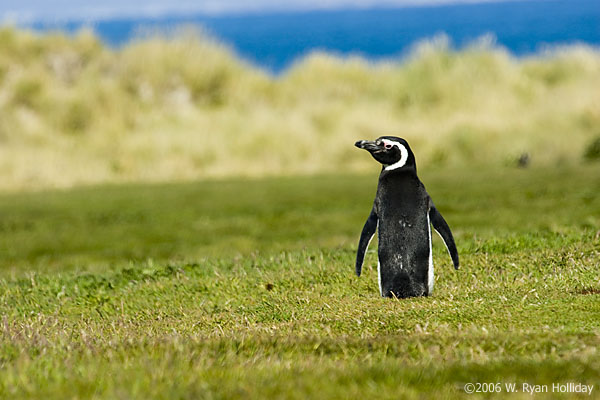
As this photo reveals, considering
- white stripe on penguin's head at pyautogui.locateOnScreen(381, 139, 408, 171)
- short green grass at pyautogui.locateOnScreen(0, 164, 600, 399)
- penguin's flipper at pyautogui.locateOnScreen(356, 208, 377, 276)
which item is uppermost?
white stripe on penguin's head at pyautogui.locateOnScreen(381, 139, 408, 171)

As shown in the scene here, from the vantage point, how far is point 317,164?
105 ft

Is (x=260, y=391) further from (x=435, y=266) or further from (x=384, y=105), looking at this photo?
(x=384, y=105)

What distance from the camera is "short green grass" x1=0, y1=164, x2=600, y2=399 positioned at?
16.6 ft

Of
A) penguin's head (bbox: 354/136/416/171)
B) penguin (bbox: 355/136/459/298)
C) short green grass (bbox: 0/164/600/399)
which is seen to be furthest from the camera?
penguin (bbox: 355/136/459/298)

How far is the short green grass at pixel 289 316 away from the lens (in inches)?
199

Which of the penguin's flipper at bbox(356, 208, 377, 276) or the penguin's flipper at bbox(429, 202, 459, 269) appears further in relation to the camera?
the penguin's flipper at bbox(356, 208, 377, 276)

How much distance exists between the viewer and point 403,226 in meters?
8.48

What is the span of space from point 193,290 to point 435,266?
2.75 m

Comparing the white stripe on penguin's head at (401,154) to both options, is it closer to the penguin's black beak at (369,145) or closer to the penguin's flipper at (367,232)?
the penguin's black beak at (369,145)

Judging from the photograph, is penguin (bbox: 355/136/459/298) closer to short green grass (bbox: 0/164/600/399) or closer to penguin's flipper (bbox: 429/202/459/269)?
penguin's flipper (bbox: 429/202/459/269)

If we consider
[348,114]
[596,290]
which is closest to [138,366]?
[596,290]

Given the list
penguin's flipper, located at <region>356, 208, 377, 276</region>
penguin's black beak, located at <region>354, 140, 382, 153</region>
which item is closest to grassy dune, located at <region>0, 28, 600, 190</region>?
penguin's flipper, located at <region>356, 208, 377, 276</region>

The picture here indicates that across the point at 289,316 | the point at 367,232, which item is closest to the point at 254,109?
the point at 367,232

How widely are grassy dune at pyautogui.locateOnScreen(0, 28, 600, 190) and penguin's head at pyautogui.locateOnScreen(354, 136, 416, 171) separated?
21.9m
